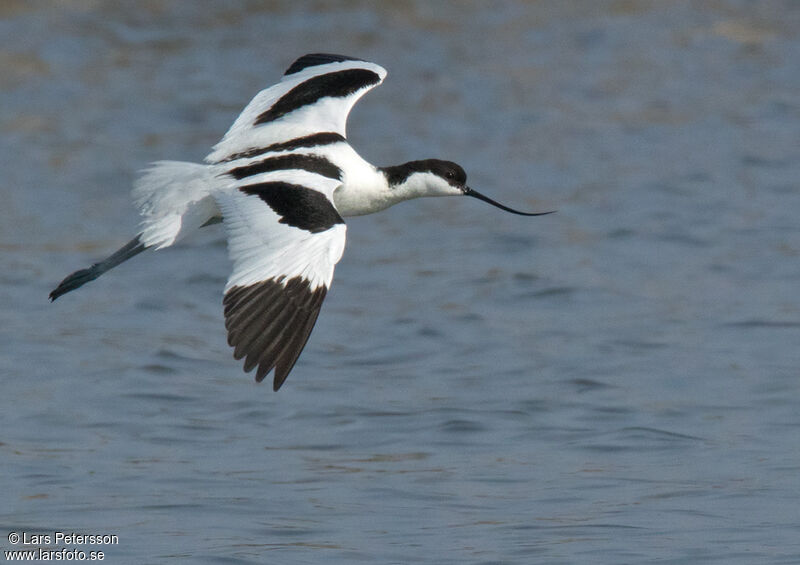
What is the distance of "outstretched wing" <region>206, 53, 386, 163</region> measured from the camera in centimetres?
643

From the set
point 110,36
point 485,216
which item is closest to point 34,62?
point 110,36

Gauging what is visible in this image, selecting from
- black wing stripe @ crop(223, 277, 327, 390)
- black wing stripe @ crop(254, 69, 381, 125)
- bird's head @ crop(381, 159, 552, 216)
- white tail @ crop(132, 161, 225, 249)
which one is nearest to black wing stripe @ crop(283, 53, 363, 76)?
black wing stripe @ crop(254, 69, 381, 125)

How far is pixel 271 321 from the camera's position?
498cm

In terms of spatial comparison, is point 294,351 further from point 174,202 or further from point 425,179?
point 425,179

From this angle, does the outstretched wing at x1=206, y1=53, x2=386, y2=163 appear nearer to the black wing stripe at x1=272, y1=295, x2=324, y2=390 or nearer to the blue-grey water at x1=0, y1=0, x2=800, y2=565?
the blue-grey water at x1=0, y1=0, x2=800, y2=565

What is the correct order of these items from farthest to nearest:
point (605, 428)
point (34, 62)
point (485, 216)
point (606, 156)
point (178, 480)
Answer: point (34, 62) < point (606, 156) < point (485, 216) < point (605, 428) < point (178, 480)

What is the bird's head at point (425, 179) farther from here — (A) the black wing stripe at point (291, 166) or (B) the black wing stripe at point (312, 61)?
(B) the black wing stripe at point (312, 61)

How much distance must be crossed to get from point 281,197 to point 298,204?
10 cm

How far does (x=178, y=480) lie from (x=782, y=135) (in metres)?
6.50

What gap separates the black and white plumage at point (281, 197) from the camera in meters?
5.00

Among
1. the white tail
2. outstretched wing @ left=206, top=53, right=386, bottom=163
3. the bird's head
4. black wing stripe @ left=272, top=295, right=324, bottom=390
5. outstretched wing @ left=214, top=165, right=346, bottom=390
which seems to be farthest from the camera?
the bird's head

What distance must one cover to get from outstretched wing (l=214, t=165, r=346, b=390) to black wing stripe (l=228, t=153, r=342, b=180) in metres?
0.12

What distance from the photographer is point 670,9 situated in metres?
13.7

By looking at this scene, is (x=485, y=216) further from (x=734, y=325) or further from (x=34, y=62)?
(x=34, y=62)
